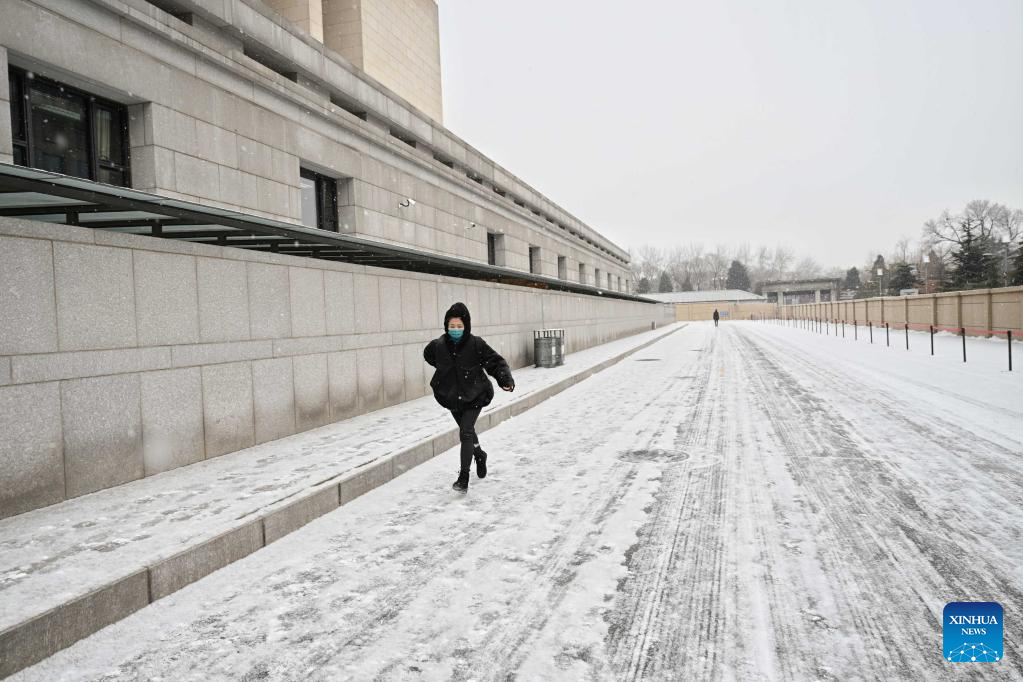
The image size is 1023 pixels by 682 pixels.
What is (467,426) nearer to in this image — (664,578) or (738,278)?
(664,578)

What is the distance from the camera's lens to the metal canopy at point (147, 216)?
195 inches

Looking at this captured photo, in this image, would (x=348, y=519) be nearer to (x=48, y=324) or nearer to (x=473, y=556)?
(x=473, y=556)

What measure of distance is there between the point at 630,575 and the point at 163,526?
368cm

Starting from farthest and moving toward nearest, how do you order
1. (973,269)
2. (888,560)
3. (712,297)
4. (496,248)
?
(712,297) < (973,269) < (496,248) < (888,560)

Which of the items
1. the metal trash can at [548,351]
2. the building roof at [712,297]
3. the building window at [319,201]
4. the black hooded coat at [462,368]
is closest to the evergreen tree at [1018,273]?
the metal trash can at [548,351]

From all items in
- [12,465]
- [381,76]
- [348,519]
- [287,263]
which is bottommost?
[348,519]

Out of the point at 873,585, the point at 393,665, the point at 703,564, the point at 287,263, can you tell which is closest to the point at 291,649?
the point at 393,665

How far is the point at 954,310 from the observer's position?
1209 inches

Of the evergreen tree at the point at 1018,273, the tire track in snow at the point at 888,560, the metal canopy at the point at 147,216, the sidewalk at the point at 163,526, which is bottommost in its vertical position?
the tire track in snow at the point at 888,560

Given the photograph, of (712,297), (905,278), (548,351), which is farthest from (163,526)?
(712,297)

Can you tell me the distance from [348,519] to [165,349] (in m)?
3.24

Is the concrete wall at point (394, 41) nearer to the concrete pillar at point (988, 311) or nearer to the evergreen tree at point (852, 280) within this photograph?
the concrete pillar at point (988, 311)

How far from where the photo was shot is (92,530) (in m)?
4.77

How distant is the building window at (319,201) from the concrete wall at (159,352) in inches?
202
